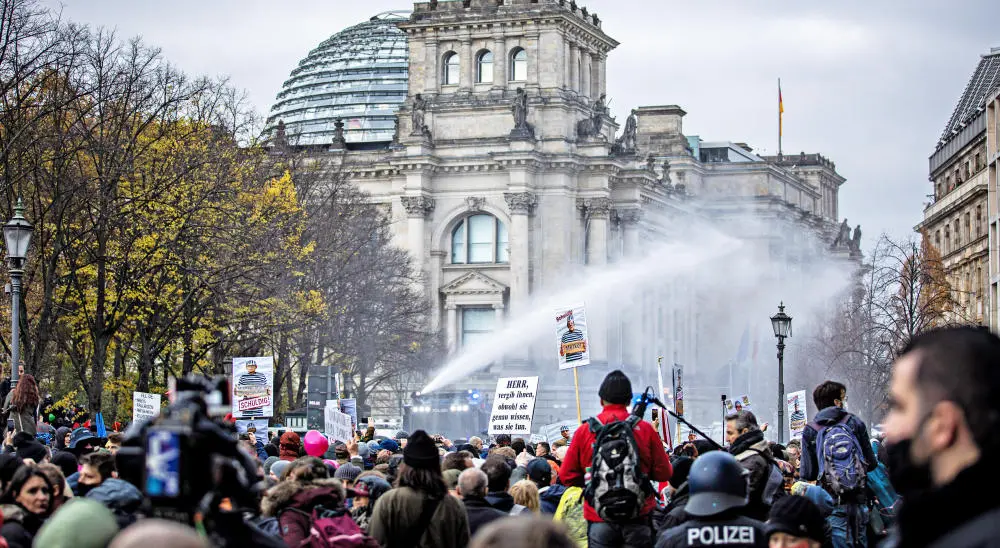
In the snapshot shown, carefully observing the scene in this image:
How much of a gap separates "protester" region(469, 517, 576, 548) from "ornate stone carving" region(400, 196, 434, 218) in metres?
80.1

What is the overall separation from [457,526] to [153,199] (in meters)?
27.8

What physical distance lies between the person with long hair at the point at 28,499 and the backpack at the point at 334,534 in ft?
4.95

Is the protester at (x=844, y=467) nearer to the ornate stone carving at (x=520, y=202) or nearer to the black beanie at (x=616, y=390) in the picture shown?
the black beanie at (x=616, y=390)

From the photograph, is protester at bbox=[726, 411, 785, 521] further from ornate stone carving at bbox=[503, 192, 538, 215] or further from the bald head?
ornate stone carving at bbox=[503, 192, 538, 215]

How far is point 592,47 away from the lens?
8988cm

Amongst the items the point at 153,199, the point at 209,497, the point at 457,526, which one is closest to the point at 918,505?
the point at 209,497

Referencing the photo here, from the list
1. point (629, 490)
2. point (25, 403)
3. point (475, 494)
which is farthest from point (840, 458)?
point (25, 403)

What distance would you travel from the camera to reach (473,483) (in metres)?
11.5

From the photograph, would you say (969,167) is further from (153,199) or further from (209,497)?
(209,497)

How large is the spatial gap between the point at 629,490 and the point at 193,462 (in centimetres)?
607

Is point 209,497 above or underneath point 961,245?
underneath

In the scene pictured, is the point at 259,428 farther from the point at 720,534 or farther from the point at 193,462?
the point at 193,462

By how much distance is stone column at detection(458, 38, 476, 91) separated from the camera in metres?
86.4

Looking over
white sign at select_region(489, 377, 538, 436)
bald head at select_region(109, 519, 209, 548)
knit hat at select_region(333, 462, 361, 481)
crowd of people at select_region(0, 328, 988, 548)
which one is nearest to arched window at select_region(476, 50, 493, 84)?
white sign at select_region(489, 377, 538, 436)
